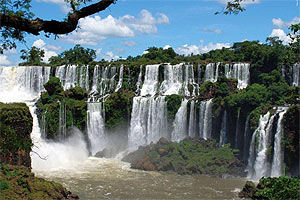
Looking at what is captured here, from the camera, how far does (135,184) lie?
21.2 meters

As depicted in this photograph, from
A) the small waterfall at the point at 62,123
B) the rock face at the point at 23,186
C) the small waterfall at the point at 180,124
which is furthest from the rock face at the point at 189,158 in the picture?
the rock face at the point at 23,186

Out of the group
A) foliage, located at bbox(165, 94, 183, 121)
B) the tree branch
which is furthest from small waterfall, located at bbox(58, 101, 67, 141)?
the tree branch

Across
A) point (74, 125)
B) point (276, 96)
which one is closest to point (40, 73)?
point (74, 125)

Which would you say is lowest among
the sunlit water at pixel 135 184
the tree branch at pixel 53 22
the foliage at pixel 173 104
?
the sunlit water at pixel 135 184

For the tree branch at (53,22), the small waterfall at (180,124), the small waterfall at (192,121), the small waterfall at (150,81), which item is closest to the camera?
the tree branch at (53,22)

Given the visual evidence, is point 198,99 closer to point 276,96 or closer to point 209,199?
point 276,96

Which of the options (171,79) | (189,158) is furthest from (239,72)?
(189,158)

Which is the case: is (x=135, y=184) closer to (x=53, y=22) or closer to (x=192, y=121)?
(x=192, y=121)

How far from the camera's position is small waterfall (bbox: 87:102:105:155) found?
31.3 meters

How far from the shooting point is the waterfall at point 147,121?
98.6 ft

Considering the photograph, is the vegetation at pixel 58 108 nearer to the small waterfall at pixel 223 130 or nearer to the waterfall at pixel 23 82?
the waterfall at pixel 23 82

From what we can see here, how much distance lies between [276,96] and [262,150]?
4.87 metres

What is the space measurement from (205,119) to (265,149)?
5882 mm

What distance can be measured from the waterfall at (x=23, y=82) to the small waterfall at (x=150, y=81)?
954 cm
